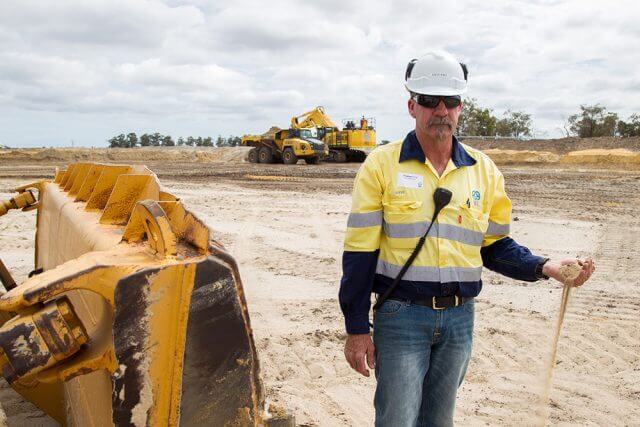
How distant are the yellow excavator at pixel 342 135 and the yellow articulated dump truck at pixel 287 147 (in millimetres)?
961

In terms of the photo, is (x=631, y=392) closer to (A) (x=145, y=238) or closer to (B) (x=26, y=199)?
(A) (x=145, y=238)

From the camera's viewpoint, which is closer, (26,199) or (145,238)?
(145,238)

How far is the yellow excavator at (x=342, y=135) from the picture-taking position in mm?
32516

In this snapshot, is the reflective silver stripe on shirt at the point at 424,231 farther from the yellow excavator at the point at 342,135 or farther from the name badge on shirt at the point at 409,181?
the yellow excavator at the point at 342,135

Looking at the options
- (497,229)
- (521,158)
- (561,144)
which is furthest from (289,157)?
(497,229)

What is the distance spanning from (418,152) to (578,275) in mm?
868

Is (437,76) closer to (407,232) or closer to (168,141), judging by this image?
(407,232)

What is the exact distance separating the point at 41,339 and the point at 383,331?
133cm

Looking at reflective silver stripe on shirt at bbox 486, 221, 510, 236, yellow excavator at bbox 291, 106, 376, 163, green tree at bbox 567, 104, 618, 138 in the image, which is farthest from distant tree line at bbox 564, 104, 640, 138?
reflective silver stripe on shirt at bbox 486, 221, 510, 236

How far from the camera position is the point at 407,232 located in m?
2.34

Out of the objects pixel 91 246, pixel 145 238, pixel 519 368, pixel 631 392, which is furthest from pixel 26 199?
pixel 631 392

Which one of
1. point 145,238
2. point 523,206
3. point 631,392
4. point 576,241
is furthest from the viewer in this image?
point 523,206

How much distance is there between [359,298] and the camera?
235 cm

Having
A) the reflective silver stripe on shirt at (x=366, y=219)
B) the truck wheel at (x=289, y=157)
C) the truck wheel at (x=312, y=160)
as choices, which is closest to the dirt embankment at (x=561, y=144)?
the truck wheel at (x=312, y=160)
